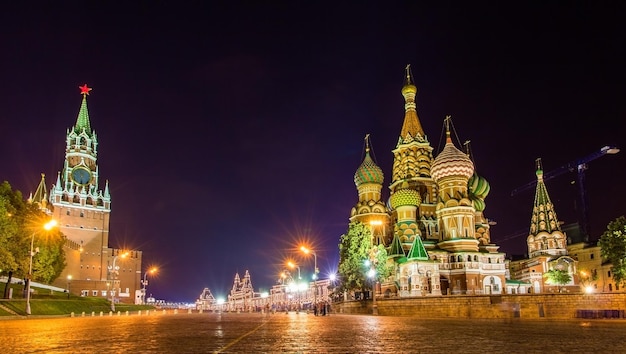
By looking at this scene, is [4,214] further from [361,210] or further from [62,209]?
[62,209]

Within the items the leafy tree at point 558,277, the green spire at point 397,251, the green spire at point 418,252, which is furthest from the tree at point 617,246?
the leafy tree at point 558,277

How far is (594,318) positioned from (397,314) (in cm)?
1724

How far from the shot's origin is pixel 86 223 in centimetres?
11475

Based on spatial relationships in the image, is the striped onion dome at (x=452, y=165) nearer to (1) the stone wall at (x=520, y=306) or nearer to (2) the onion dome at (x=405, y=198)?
(2) the onion dome at (x=405, y=198)

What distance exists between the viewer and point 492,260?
72.8m

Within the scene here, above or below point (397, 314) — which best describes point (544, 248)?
above

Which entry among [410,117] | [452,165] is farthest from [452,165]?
[410,117]

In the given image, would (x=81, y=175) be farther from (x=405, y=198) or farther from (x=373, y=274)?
(x=373, y=274)

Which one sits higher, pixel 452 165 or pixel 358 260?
pixel 452 165

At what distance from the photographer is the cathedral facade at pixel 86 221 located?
4254 inches

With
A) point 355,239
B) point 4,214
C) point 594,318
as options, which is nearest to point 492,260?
point 355,239

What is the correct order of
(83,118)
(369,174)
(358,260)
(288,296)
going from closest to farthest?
1. (358,260)
2. (369,174)
3. (83,118)
4. (288,296)

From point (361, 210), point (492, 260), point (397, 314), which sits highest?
point (361, 210)

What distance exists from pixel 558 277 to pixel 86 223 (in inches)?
A: 3603
